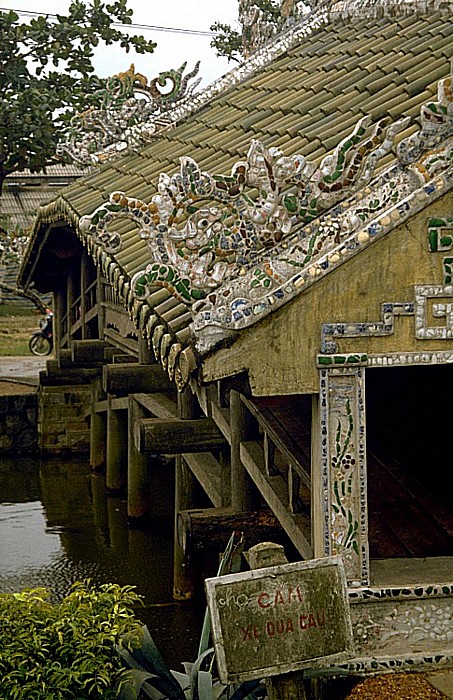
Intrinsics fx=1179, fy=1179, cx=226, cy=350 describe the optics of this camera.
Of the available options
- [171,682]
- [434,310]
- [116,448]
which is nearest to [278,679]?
[171,682]

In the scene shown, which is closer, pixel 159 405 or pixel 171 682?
pixel 171 682

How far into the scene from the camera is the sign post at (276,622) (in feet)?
14.5

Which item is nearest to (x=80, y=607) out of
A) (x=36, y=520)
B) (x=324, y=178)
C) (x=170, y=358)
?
(x=170, y=358)

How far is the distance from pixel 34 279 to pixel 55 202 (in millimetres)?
5644

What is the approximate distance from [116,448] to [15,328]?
14.3 metres

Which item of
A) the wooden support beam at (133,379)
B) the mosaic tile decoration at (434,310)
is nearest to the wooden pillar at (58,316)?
the wooden support beam at (133,379)

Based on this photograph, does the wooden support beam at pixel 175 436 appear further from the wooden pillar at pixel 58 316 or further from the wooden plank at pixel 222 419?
the wooden pillar at pixel 58 316

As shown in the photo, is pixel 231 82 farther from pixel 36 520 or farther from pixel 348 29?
pixel 36 520

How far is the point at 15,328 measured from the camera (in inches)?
1151

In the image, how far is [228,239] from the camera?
17.4 ft

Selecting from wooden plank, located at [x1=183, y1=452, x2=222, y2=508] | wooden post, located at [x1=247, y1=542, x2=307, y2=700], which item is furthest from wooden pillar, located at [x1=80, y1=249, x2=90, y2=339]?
wooden post, located at [x1=247, y1=542, x2=307, y2=700]

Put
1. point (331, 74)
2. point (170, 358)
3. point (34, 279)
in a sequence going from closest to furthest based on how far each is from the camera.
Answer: point (170, 358)
point (331, 74)
point (34, 279)

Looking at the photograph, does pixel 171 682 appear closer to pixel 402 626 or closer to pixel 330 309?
pixel 402 626

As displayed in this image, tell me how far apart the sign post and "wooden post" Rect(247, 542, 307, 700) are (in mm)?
108
